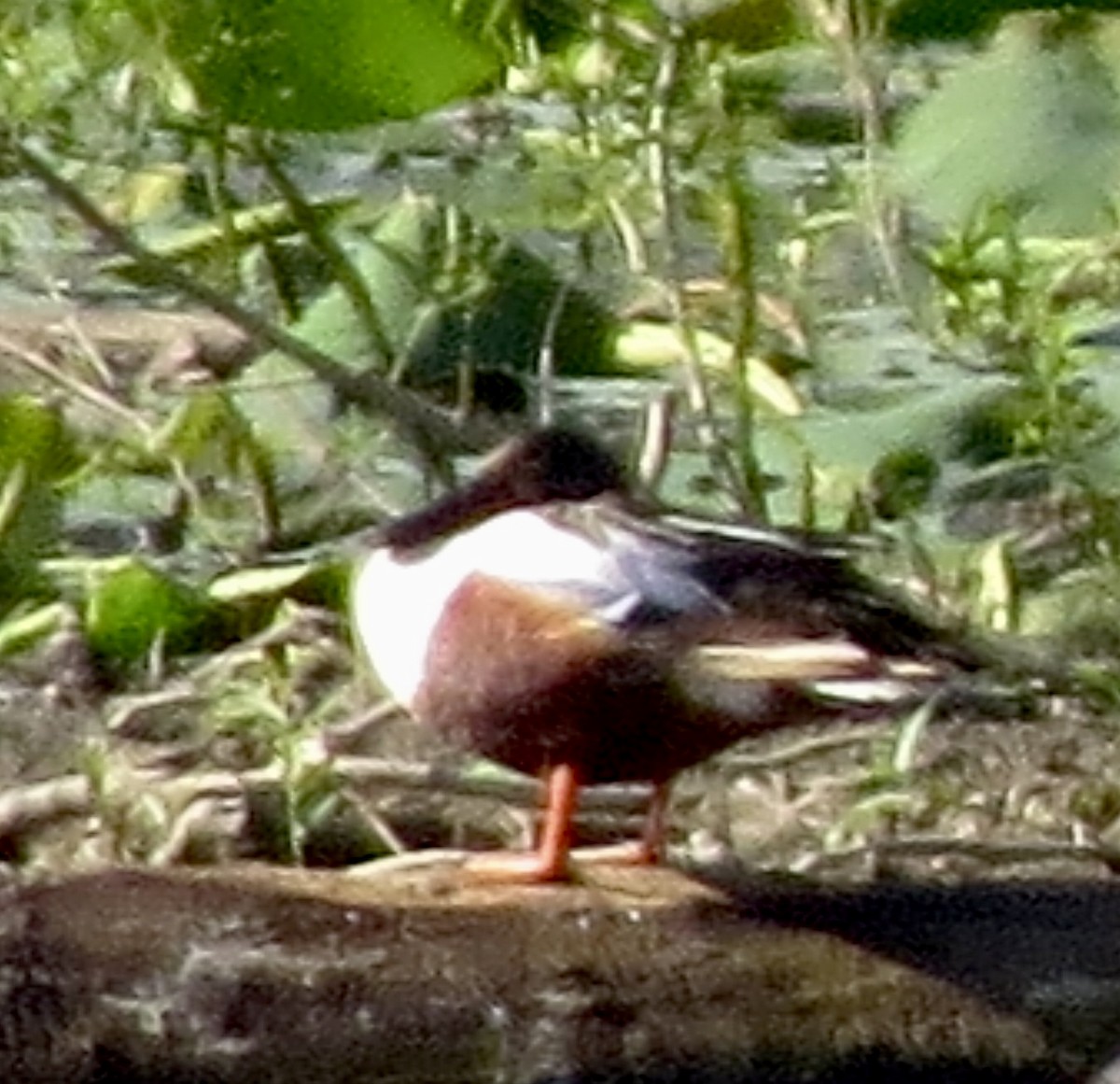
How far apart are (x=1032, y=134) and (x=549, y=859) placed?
781 millimetres

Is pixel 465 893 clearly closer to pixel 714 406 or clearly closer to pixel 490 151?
pixel 714 406

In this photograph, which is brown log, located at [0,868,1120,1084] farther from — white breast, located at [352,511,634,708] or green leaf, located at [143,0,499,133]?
green leaf, located at [143,0,499,133]

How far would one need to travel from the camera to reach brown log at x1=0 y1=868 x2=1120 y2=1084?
4.08 metres

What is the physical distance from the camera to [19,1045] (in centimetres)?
404

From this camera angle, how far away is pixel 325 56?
15.8 feet

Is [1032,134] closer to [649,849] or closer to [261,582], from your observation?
[649,849]

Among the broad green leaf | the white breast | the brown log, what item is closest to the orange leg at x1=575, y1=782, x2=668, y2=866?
the brown log

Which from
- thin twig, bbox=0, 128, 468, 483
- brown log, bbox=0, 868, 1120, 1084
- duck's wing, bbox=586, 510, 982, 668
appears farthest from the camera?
thin twig, bbox=0, 128, 468, 483

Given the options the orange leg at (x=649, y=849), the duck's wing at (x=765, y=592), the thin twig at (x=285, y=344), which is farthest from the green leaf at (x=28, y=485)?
the duck's wing at (x=765, y=592)

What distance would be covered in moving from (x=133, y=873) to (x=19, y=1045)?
205 mm

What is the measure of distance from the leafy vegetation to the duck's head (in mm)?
359

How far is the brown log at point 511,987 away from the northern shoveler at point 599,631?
15 cm

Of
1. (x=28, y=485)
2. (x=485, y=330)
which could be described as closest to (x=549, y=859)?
(x=28, y=485)

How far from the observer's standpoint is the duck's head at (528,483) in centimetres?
439
